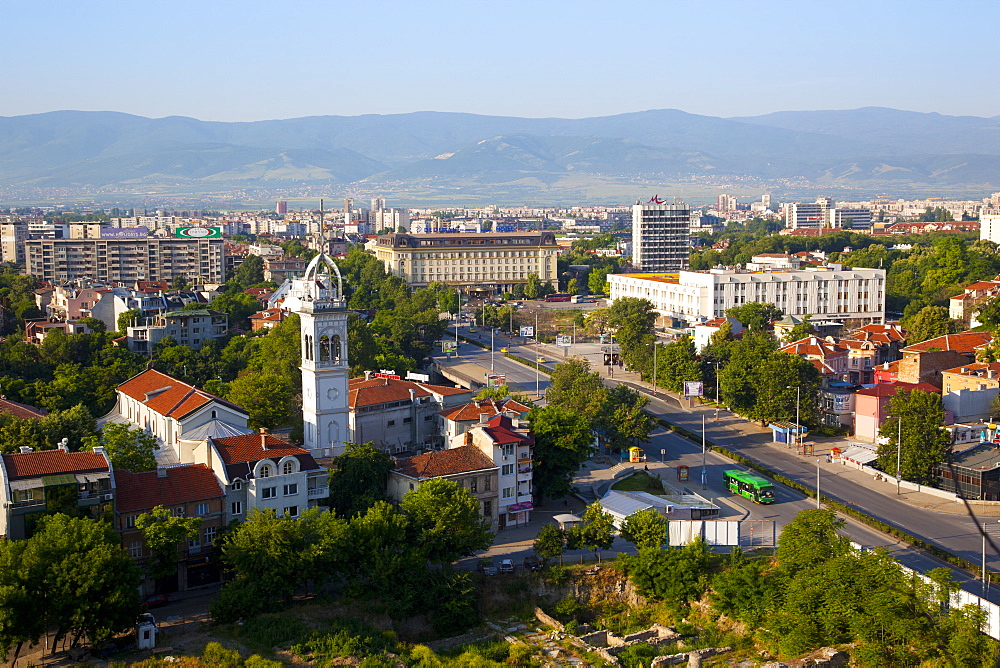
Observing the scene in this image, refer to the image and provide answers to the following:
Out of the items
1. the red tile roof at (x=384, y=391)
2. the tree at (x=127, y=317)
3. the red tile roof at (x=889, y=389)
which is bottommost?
the red tile roof at (x=889, y=389)

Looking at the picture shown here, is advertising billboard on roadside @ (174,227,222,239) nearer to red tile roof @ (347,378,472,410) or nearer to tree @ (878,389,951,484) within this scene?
red tile roof @ (347,378,472,410)

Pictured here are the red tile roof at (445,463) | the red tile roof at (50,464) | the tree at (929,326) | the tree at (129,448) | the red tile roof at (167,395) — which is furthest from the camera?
the tree at (929,326)

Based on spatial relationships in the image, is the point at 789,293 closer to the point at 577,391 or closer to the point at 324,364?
the point at 577,391

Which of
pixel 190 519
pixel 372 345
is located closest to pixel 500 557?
pixel 190 519

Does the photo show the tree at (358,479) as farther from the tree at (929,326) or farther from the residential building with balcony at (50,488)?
the tree at (929,326)

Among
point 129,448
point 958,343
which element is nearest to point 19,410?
point 129,448

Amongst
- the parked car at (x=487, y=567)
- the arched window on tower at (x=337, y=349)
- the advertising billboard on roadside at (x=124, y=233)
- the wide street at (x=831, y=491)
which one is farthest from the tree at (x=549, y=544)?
the advertising billboard on roadside at (x=124, y=233)

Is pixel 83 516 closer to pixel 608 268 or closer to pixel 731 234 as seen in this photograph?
pixel 608 268
